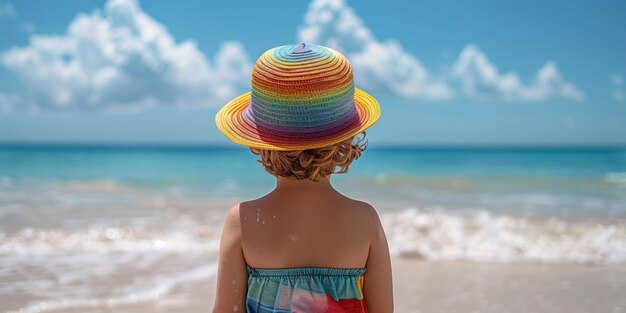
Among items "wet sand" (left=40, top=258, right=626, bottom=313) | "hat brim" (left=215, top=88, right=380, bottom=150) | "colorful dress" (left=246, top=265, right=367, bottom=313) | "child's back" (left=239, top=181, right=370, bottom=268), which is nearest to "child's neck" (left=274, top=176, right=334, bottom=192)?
"child's back" (left=239, top=181, right=370, bottom=268)

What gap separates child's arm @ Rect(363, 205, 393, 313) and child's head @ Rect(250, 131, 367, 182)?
0.51 feet

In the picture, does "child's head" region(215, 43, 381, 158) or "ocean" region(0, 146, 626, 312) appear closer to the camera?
"child's head" region(215, 43, 381, 158)

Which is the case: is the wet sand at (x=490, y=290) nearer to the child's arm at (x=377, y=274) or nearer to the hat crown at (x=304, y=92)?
the child's arm at (x=377, y=274)

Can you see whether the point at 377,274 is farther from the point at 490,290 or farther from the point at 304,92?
the point at 490,290

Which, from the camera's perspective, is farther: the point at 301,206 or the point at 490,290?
the point at 490,290

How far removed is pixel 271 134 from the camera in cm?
158

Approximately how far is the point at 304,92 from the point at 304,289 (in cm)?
50

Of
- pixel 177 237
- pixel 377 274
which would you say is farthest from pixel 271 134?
pixel 177 237

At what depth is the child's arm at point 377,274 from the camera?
5.36 ft

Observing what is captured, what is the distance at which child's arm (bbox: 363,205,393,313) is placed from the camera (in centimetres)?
163

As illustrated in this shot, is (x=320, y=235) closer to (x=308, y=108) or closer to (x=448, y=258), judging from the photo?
(x=308, y=108)

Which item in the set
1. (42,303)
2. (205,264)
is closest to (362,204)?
(42,303)

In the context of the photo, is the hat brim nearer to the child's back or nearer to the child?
the child

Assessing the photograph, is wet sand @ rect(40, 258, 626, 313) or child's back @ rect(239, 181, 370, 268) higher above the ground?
child's back @ rect(239, 181, 370, 268)
